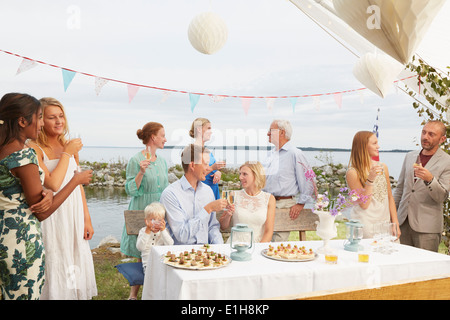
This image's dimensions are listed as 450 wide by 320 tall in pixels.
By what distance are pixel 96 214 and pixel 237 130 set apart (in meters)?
2.67

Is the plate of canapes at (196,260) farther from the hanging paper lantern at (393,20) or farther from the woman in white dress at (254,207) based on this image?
the hanging paper lantern at (393,20)

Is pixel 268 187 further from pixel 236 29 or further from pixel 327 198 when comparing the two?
pixel 236 29

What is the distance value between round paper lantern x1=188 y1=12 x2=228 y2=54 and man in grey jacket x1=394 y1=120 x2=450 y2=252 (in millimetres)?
1685

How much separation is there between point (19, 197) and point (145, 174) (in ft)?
4.18

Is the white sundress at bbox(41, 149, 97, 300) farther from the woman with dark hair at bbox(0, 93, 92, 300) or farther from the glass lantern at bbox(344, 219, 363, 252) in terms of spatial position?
the glass lantern at bbox(344, 219, 363, 252)

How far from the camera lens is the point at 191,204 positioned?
8.13ft

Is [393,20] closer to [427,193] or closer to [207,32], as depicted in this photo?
[207,32]

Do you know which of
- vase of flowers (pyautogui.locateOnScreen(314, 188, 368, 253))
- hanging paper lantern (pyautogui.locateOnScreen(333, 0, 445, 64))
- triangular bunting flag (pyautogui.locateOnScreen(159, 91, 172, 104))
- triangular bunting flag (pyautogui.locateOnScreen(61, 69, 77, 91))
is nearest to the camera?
hanging paper lantern (pyautogui.locateOnScreen(333, 0, 445, 64))

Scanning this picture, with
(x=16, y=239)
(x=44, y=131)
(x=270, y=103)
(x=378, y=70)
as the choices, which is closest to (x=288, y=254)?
(x=16, y=239)

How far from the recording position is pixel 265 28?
654cm

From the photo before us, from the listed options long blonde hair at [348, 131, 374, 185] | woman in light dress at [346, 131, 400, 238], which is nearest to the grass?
woman in light dress at [346, 131, 400, 238]

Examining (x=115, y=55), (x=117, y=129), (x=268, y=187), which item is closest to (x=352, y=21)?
(x=268, y=187)

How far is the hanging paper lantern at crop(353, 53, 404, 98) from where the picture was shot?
2.93 metres

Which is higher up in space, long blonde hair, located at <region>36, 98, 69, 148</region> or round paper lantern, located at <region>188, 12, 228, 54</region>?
round paper lantern, located at <region>188, 12, 228, 54</region>
